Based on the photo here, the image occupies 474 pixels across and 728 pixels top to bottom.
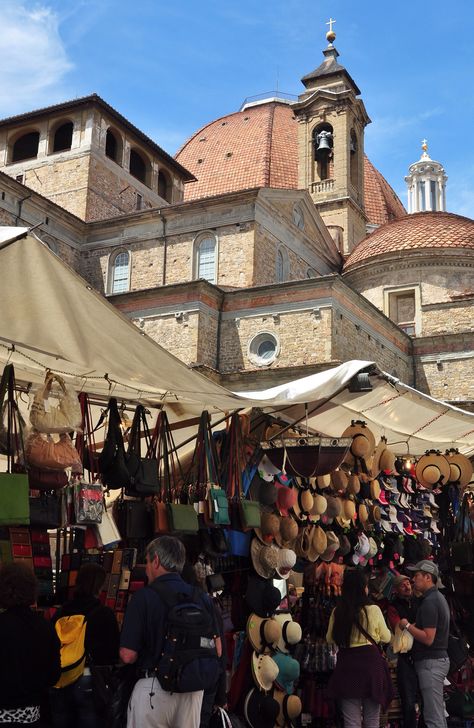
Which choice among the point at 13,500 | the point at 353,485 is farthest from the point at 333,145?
the point at 13,500

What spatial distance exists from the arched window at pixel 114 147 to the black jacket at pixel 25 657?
28911mm

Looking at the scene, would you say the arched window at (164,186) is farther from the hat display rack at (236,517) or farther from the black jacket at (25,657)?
the black jacket at (25,657)

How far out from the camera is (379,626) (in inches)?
223

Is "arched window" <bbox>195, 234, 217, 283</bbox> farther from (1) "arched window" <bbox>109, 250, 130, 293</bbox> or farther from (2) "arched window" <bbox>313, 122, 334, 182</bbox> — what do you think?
(2) "arched window" <bbox>313, 122, 334, 182</bbox>

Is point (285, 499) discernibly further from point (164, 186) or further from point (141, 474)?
point (164, 186)

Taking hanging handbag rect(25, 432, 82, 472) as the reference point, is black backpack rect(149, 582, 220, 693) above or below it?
below

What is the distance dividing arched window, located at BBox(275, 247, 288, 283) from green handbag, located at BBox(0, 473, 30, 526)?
2285 cm

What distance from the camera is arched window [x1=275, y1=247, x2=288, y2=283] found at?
27056mm

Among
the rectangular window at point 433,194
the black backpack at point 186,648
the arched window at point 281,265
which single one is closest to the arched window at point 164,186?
the arched window at point 281,265

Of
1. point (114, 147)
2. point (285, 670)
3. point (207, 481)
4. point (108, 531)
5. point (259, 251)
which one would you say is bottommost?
point (285, 670)

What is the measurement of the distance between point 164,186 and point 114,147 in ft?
11.4

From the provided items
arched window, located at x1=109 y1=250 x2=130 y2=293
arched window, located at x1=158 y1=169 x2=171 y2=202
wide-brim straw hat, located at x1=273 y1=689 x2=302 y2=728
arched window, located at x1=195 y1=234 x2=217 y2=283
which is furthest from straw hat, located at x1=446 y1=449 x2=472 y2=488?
arched window, located at x1=158 y1=169 x2=171 y2=202

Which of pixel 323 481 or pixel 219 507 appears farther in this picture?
pixel 323 481

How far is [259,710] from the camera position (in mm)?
5613
